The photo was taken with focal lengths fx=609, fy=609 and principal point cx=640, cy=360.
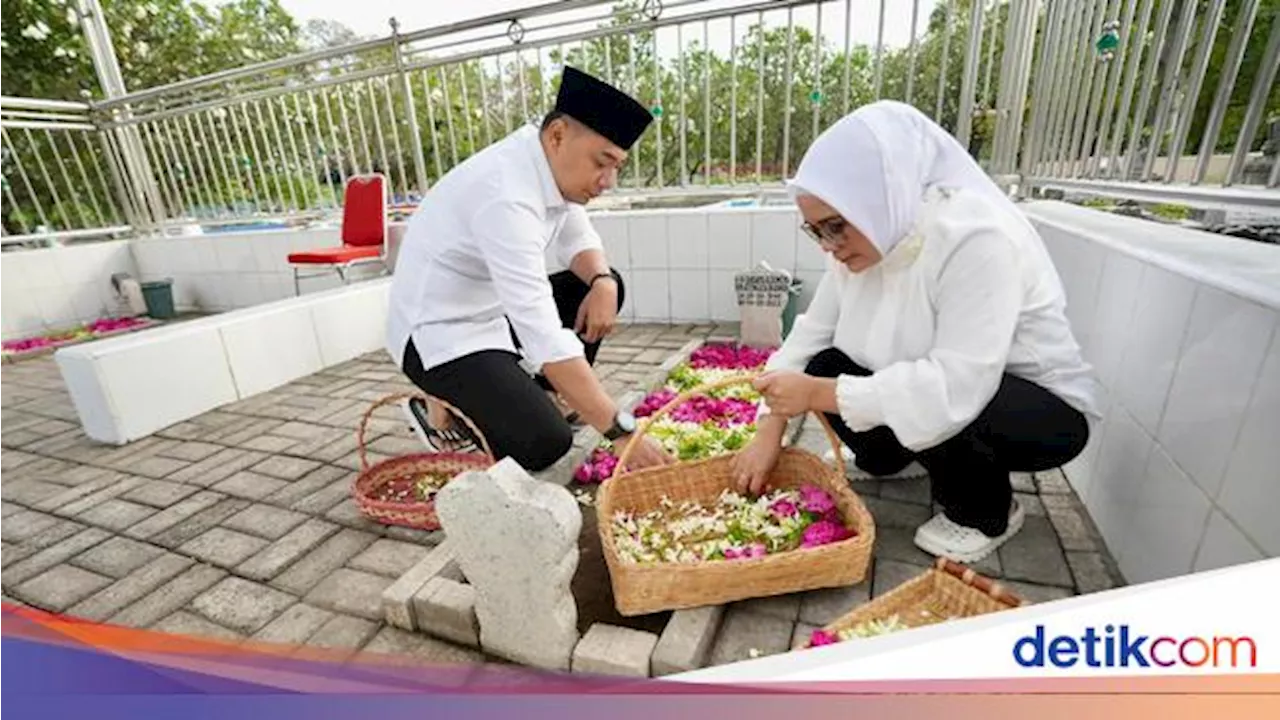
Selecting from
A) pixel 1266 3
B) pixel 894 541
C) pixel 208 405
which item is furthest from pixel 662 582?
pixel 208 405

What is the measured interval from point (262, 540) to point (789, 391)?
194 cm

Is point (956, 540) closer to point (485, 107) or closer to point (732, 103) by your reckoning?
point (732, 103)

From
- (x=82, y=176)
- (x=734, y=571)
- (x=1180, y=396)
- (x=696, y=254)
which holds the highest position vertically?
(x=82, y=176)

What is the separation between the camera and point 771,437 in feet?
6.36

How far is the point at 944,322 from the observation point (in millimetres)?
1549

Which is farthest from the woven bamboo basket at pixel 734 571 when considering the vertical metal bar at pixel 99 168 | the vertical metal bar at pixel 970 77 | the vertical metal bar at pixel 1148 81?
the vertical metal bar at pixel 99 168

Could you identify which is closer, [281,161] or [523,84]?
[523,84]

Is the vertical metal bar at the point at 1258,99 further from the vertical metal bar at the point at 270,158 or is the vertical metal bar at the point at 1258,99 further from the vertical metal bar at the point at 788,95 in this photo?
the vertical metal bar at the point at 270,158

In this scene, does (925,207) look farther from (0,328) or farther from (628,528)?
(0,328)

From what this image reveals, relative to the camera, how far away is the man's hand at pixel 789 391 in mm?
1679

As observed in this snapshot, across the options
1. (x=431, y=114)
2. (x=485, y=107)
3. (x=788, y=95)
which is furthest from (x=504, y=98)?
(x=788, y=95)

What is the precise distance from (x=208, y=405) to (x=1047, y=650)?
13.8 feet

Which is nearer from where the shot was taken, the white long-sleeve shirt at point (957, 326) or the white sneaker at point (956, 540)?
the white long-sleeve shirt at point (957, 326)

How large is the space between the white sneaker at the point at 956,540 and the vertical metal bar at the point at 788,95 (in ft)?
9.57
